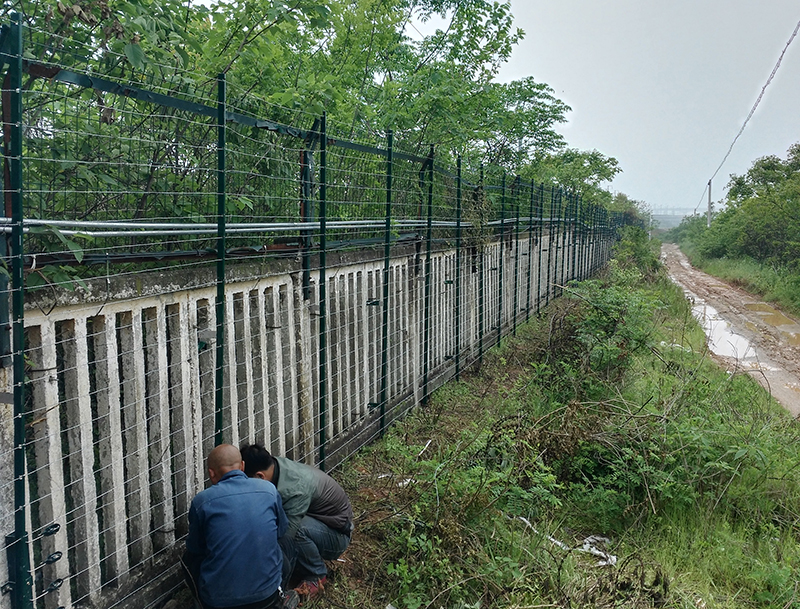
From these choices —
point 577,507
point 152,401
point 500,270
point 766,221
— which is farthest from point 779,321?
point 152,401

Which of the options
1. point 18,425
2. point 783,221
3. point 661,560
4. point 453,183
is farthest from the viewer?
point 783,221

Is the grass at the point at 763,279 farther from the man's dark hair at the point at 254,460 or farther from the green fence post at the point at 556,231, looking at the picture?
the man's dark hair at the point at 254,460

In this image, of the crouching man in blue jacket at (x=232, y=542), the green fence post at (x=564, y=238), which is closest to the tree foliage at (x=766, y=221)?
the green fence post at (x=564, y=238)

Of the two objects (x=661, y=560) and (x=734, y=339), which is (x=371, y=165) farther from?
(x=734, y=339)

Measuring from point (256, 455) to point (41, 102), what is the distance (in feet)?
6.26

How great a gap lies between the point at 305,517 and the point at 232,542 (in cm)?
74

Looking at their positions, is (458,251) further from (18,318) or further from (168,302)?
(18,318)

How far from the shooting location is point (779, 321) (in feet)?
58.7

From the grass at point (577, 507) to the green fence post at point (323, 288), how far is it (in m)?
0.57

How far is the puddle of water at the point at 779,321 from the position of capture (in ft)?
50.9

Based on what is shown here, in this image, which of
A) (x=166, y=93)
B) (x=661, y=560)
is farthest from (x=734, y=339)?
(x=166, y=93)

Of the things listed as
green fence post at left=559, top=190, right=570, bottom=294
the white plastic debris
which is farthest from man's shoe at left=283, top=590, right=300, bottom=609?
green fence post at left=559, top=190, right=570, bottom=294

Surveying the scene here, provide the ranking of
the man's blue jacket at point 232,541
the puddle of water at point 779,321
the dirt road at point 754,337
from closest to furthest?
the man's blue jacket at point 232,541
the dirt road at point 754,337
the puddle of water at point 779,321

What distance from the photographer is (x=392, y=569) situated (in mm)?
3527
